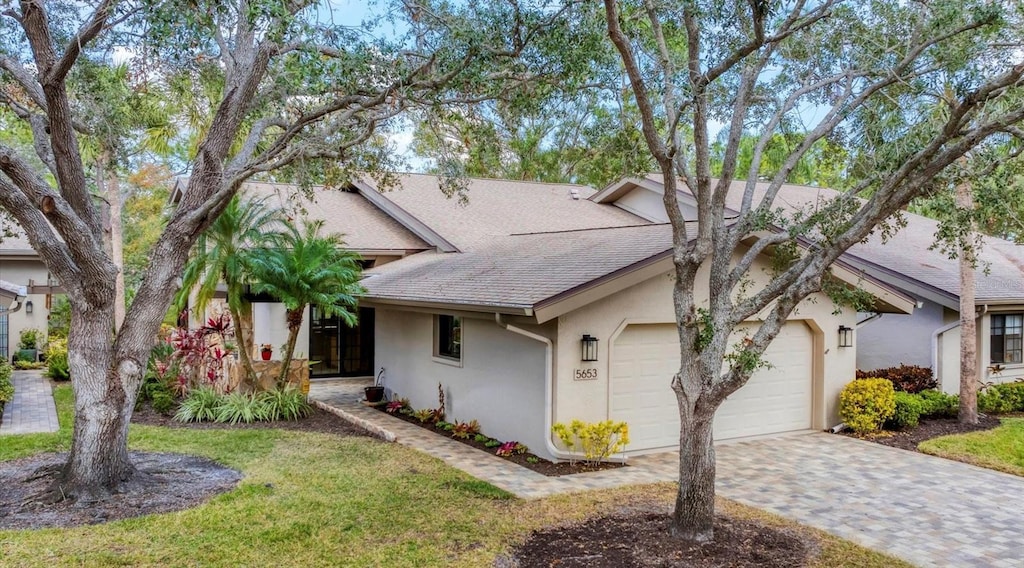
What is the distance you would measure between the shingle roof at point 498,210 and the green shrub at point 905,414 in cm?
877

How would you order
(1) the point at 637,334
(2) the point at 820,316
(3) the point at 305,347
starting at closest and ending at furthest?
(1) the point at 637,334, (2) the point at 820,316, (3) the point at 305,347

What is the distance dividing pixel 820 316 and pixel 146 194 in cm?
3117

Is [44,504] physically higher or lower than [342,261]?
lower

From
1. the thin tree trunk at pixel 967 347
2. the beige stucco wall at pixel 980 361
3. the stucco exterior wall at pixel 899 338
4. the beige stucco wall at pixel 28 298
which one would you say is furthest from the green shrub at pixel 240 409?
the beige stucco wall at pixel 980 361

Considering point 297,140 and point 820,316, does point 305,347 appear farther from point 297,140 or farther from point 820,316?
point 820,316

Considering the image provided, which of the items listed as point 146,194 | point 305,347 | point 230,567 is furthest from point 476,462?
point 146,194

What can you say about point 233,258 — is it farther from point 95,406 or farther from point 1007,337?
point 1007,337

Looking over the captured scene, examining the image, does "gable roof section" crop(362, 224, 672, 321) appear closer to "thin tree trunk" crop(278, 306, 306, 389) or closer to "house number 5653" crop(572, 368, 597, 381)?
"house number 5653" crop(572, 368, 597, 381)

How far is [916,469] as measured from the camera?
9492 millimetres

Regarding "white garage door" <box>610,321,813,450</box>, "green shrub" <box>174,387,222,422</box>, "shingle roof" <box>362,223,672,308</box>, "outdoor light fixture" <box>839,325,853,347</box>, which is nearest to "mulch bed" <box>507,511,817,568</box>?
"shingle roof" <box>362,223,672,308</box>

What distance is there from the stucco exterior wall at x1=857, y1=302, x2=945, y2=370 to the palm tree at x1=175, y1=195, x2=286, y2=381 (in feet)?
39.8

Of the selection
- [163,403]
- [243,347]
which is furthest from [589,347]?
[163,403]

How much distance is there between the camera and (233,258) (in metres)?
12.4

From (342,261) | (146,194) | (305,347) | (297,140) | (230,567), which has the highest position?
(146,194)
